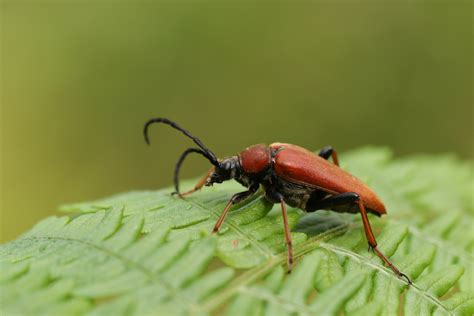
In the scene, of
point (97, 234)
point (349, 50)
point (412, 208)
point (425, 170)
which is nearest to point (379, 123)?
point (349, 50)

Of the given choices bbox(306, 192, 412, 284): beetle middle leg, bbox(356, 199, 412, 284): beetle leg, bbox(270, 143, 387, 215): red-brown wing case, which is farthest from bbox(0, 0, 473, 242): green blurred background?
bbox(356, 199, 412, 284): beetle leg

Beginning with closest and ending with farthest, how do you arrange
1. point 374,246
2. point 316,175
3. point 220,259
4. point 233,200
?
point 220,259 → point 374,246 → point 233,200 → point 316,175

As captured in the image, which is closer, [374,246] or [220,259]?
[220,259]

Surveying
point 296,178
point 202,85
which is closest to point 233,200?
point 296,178

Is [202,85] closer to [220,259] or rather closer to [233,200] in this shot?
[233,200]

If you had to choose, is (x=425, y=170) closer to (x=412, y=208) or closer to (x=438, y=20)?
(x=412, y=208)

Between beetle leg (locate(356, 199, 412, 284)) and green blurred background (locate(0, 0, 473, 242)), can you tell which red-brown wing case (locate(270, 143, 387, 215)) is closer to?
beetle leg (locate(356, 199, 412, 284))
